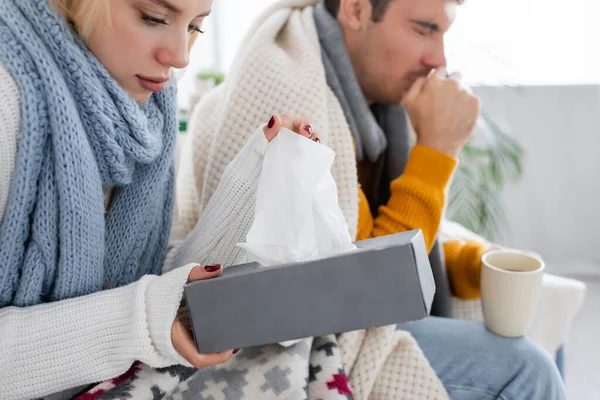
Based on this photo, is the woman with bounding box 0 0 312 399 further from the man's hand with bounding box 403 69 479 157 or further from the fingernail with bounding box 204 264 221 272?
the man's hand with bounding box 403 69 479 157

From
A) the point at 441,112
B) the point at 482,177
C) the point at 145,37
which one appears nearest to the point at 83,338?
the point at 145,37

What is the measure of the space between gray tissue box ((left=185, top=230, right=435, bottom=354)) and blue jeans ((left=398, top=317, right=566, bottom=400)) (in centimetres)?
36

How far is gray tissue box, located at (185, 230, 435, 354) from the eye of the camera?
50cm

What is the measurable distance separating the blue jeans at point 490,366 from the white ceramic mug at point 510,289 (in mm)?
28

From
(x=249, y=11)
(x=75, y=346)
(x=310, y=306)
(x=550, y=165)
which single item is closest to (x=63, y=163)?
(x=75, y=346)

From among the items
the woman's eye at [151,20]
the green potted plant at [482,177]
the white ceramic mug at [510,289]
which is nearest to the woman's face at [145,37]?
the woman's eye at [151,20]

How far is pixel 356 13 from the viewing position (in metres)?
0.95

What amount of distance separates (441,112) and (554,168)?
1081 mm

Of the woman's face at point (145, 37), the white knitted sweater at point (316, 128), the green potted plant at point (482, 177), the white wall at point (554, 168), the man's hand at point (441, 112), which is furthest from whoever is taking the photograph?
the white wall at point (554, 168)

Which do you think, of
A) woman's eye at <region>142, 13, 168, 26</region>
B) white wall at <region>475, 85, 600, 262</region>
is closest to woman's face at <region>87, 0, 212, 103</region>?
woman's eye at <region>142, 13, 168, 26</region>

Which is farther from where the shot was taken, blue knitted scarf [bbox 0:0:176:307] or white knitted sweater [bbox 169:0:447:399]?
white knitted sweater [bbox 169:0:447:399]

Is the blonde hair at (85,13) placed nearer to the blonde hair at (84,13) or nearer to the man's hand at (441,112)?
the blonde hair at (84,13)

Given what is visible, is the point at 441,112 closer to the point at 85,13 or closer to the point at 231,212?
the point at 231,212

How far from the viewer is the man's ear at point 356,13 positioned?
93 centimetres
